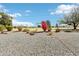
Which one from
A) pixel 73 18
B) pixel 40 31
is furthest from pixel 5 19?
pixel 73 18

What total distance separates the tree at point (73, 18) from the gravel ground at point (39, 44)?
0.45 ft

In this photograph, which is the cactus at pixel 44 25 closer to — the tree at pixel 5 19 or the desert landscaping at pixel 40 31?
the desert landscaping at pixel 40 31

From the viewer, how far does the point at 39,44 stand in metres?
3.81

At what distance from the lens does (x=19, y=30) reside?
392 centimetres

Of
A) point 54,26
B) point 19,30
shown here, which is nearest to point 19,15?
point 19,30

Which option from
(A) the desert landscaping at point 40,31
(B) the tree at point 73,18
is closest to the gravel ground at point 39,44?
(A) the desert landscaping at point 40,31

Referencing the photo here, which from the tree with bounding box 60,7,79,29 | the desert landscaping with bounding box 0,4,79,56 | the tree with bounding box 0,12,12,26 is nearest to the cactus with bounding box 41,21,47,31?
the desert landscaping with bounding box 0,4,79,56

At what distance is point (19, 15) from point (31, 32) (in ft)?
0.95

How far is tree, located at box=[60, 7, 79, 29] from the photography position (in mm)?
3807

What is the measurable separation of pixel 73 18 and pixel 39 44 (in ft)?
1.89

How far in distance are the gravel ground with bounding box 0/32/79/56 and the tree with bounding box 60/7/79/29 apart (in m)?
0.14

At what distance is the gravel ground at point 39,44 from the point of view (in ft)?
12.3

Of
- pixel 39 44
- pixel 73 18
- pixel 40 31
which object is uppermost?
pixel 73 18

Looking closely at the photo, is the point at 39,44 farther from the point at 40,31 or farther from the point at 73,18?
the point at 73,18
